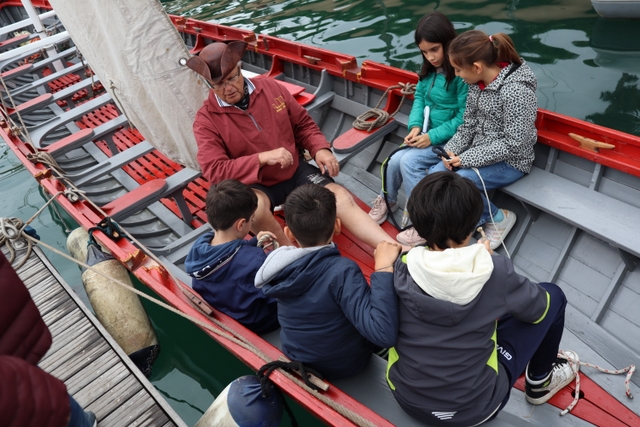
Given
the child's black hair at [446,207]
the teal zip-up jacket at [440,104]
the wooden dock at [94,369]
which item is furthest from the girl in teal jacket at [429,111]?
the wooden dock at [94,369]

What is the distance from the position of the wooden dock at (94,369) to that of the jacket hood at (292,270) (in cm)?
147

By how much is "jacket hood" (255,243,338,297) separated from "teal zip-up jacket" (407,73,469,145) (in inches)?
80.0

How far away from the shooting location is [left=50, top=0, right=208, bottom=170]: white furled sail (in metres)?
3.79

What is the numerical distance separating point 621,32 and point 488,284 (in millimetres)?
8478

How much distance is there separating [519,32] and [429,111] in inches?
247

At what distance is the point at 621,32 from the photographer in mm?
8180

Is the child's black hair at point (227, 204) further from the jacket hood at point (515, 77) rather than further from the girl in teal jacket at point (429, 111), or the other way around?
the jacket hood at point (515, 77)

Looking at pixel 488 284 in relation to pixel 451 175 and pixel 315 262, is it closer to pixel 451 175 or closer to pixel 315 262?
pixel 451 175

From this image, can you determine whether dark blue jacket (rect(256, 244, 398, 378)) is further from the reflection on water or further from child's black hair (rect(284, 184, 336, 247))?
the reflection on water

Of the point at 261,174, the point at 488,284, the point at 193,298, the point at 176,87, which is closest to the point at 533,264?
the point at 488,284

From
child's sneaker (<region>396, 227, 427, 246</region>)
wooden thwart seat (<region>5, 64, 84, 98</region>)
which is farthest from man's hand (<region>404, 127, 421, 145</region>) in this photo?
wooden thwart seat (<region>5, 64, 84, 98</region>)

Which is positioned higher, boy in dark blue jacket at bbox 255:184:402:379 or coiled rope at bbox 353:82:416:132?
boy in dark blue jacket at bbox 255:184:402:379

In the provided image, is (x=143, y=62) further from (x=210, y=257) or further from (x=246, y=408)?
(x=246, y=408)

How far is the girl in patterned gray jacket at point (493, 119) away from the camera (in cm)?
317
